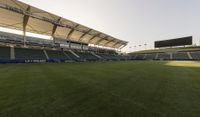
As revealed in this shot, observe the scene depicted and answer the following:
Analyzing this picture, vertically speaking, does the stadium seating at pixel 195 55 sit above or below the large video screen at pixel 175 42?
below

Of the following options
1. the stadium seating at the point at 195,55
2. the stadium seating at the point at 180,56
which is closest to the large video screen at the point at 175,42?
the stadium seating at the point at 195,55

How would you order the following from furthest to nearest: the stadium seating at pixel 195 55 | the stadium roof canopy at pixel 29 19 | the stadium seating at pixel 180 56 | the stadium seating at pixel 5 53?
the stadium seating at pixel 180 56, the stadium seating at pixel 195 55, the stadium seating at pixel 5 53, the stadium roof canopy at pixel 29 19

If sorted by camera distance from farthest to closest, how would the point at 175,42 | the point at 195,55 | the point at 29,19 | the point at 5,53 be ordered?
the point at 175,42, the point at 195,55, the point at 29,19, the point at 5,53

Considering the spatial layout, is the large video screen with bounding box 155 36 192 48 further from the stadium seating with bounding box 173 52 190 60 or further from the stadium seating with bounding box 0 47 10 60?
the stadium seating with bounding box 0 47 10 60

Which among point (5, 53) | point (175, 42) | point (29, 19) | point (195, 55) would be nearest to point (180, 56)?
Answer: point (195, 55)

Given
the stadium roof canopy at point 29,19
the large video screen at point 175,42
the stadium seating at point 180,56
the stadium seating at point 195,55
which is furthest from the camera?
the large video screen at point 175,42

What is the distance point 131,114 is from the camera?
2.88 meters

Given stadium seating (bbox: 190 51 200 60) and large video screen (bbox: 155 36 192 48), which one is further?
large video screen (bbox: 155 36 192 48)

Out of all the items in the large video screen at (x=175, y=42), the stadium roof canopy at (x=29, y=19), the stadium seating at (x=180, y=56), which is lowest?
the stadium seating at (x=180, y=56)

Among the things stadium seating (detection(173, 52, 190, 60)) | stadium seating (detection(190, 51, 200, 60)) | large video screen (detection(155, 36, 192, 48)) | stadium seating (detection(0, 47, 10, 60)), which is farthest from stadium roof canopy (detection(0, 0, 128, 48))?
large video screen (detection(155, 36, 192, 48))

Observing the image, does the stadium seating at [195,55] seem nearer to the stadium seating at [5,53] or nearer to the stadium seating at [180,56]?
the stadium seating at [180,56]

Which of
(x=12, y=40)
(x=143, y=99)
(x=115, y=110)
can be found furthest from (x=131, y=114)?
(x=12, y=40)

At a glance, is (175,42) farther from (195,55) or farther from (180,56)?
(195,55)

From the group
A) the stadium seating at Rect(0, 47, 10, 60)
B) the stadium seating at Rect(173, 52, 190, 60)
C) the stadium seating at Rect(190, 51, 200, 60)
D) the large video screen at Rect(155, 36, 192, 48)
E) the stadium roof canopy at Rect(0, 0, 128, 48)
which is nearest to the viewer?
the stadium roof canopy at Rect(0, 0, 128, 48)
